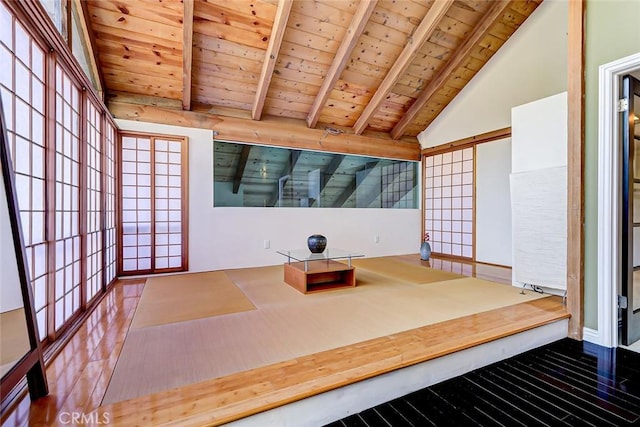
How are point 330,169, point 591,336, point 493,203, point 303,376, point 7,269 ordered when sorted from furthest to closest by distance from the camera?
point 330,169 < point 493,203 < point 591,336 < point 303,376 < point 7,269

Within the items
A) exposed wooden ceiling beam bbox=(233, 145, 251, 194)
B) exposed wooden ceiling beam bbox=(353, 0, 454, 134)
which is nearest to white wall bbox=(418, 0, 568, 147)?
exposed wooden ceiling beam bbox=(353, 0, 454, 134)

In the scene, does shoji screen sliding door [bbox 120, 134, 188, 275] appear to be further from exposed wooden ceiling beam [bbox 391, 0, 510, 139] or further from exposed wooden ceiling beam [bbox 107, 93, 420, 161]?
exposed wooden ceiling beam [bbox 391, 0, 510, 139]

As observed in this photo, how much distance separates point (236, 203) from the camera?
4.58 m

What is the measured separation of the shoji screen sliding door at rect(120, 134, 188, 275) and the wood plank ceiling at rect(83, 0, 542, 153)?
1.48 feet

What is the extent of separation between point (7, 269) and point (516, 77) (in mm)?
5987

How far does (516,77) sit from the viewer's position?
14.7ft

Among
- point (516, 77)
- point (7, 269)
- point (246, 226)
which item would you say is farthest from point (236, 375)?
point (516, 77)

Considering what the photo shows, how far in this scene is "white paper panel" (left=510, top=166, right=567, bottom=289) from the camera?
287cm

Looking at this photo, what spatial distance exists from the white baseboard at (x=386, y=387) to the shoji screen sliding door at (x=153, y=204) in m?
3.37

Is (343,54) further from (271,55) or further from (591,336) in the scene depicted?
(591,336)

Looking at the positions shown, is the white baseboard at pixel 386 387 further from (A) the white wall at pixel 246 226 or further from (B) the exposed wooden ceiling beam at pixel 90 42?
(B) the exposed wooden ceiling beam at pixel 90 42

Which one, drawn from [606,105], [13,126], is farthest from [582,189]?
[13,126]

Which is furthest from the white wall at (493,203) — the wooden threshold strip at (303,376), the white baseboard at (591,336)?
the wooden threshold strip at (303,376)

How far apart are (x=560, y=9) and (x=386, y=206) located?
384 cm
